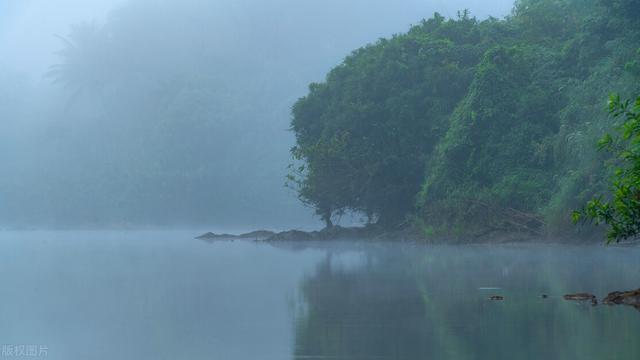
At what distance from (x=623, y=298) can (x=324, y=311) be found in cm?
508

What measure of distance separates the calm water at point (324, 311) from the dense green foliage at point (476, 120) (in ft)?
40.6

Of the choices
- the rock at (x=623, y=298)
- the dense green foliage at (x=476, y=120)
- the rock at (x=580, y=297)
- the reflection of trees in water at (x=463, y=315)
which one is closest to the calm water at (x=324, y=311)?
the reflection of trees in water at (x=463, y=315)

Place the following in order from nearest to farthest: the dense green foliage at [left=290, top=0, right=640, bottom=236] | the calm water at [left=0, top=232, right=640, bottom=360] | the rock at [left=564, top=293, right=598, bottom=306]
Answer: the calm water at [left=0, top=232, right=640, bottom=360] < the rock at [left=564, top=293, right=598, bottom=306] < the dense green foliage at [left=290, top=0, right=640, bottom=236]

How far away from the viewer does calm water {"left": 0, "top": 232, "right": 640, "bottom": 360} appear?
12508 mm

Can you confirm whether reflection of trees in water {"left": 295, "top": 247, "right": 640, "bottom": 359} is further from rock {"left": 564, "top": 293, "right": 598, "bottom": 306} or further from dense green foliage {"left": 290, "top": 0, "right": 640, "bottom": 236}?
dense green foliage {"left": 290, "top": 0, "right": 640, "bottom": 236}

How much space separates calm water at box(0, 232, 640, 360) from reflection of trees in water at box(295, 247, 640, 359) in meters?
0.03

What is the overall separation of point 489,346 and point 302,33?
4143 inches

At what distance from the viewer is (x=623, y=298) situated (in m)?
17.2

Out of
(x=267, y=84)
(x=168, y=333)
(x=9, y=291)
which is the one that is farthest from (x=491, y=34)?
(x=267, y=84)

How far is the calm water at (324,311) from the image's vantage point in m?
12.5

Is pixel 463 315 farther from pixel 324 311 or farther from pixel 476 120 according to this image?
pixel 476 120

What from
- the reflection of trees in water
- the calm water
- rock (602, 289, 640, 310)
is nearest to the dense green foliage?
the calm water

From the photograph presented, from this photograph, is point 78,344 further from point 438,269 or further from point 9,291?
point 438,269

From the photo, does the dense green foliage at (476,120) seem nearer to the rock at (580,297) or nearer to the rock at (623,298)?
the rock at (580,297)
